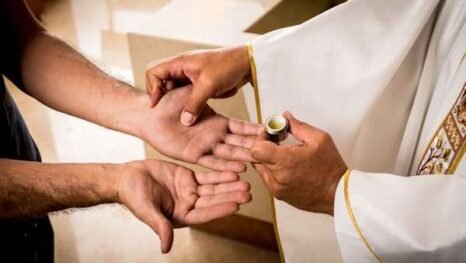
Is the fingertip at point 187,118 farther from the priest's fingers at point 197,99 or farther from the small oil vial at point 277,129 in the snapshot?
the small oil vial at point 277,129

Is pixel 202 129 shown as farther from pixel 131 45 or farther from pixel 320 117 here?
pixel 131 45

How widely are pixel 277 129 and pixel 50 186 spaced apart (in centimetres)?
47

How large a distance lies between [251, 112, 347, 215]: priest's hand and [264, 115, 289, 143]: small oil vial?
0.03m

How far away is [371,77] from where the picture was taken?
40.7 inches

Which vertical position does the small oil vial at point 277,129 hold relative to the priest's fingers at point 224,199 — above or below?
above

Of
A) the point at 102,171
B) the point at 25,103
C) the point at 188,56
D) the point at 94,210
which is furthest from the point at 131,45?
the point at 25,103

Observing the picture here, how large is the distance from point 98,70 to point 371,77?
693 millimetres

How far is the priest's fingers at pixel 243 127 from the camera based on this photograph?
3.62 ft

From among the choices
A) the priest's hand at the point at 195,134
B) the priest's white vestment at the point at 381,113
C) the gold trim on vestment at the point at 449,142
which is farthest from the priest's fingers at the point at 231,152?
the gold trim on vestment at the point at 449,142

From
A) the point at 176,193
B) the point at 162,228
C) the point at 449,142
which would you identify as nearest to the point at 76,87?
the point at 176,193

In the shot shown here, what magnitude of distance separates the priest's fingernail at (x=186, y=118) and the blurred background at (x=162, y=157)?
17cm

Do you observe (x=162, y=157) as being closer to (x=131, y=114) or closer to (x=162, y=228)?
(x=131, y=114)

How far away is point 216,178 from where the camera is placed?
1.00 m

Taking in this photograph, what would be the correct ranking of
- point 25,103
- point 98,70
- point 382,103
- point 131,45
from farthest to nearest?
point 25,103, point 131,45, point 98,70, point 382,103
